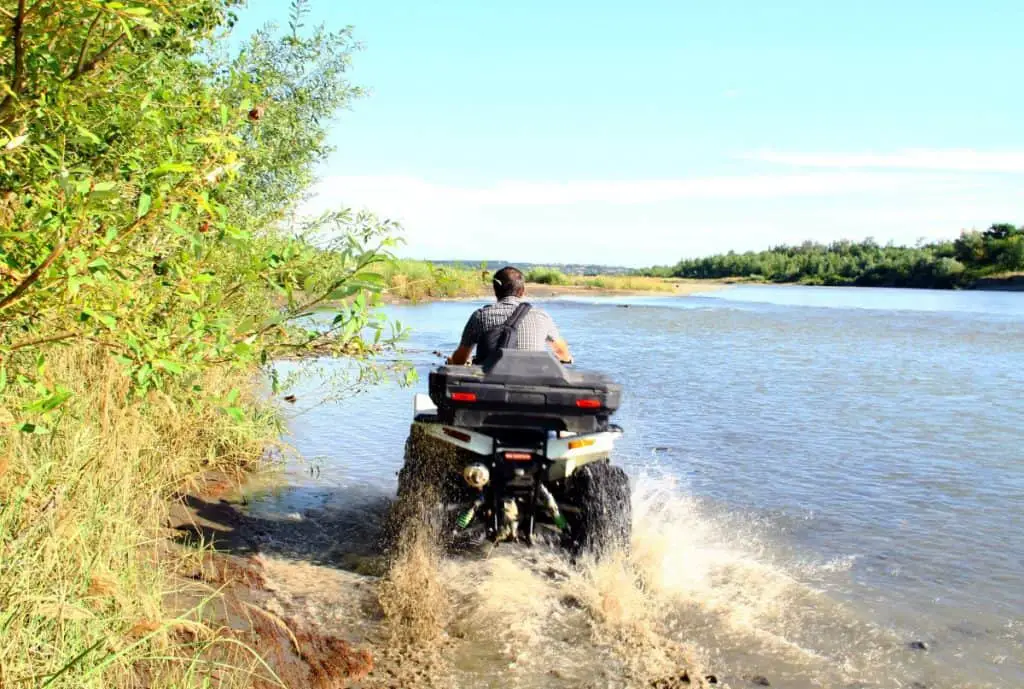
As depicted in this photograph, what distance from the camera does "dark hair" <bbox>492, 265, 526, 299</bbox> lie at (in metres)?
6.59

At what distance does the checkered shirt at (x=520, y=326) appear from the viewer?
6102mm

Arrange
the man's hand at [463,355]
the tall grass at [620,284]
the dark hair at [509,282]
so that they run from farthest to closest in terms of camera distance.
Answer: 1. the tall grass at [620,284]
2. the dark hair at [509,282]
3. the man's hand at [463,355]

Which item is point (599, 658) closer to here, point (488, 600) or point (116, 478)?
point (488, 600)

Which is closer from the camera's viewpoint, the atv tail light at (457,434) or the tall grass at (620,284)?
the atv tail light at (457,434)

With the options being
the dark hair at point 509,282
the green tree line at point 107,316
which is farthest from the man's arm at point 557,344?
the green tree line at point 107,316

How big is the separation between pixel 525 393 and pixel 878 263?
313ft

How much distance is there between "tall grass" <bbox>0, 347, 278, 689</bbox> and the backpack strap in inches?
84.7

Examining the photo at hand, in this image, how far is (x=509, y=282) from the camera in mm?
6594

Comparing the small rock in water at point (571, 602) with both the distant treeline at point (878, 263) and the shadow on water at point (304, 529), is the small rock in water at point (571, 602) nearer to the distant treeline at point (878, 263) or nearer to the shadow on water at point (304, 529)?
the shadow on water at point (304, 529)

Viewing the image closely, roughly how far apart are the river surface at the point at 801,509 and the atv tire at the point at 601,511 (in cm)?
36

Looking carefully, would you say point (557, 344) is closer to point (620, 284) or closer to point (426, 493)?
point (426, 493)

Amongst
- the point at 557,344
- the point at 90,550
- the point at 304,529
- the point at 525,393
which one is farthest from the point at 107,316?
the point at 304,529

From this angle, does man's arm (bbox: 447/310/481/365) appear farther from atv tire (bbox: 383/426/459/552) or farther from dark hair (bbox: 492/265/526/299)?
atv tire (bbox: 383/426/459/552)

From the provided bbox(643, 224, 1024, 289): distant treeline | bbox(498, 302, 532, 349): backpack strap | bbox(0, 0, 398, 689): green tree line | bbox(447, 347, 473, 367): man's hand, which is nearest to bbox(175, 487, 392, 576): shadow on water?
bbox(0, 0, 398, 689): green tree line
